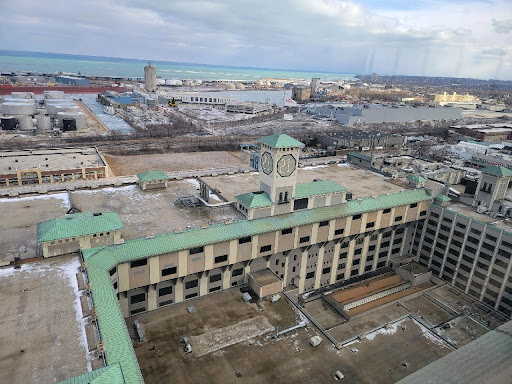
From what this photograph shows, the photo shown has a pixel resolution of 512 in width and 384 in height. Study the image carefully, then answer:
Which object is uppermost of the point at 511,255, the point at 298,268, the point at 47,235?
the point at 47,235

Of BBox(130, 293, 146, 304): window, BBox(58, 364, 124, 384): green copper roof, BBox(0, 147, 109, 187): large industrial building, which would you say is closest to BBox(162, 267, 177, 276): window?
BBox(130, 293, 146, 304): window

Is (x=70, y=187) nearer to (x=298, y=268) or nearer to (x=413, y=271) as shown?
(x=298, y=268)

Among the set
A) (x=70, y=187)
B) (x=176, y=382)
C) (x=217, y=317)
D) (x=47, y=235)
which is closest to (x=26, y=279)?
(x=47, y=235)

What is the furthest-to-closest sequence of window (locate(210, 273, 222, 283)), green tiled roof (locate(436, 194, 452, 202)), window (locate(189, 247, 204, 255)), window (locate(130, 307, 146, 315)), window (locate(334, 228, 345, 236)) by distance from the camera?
green tiled roof (locate(436, 194, 452, 202)) < window (locate(334, 228, 345, 236)) < window (locate(210, 273, 222, 283)) < window (locate(189, 247, 204, 255)) < window (locate(130, 307, 146, 315))

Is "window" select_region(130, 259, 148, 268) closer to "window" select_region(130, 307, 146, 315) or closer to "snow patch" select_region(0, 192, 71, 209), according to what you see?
"window" select_region(130, 307, 146, 315)

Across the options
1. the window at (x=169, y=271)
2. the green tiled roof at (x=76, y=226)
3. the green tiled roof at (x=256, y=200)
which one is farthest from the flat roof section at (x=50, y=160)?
the window at (x=169, y=271)

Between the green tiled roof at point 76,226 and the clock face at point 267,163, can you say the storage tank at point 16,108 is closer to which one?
the green tiled roof at point 76,226
